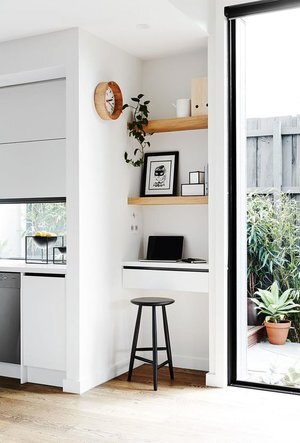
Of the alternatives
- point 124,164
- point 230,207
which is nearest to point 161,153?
point 124,164

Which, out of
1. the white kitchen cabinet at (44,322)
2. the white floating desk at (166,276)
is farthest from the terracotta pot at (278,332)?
the white kitchen cabinet at (44,322)

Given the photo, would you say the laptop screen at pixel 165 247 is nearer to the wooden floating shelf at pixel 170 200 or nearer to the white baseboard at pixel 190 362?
the wooden floating shelf at pixel 170 200

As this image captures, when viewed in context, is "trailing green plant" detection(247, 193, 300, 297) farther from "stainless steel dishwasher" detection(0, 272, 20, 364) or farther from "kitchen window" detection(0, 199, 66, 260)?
"stainless steel dishwasher" detection(0, 272, 20, 364)

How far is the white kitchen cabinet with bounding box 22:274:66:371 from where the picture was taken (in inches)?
166

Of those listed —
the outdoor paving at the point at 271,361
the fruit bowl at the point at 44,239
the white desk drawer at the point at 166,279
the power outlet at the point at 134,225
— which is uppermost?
the power outlet at the point at 134,225

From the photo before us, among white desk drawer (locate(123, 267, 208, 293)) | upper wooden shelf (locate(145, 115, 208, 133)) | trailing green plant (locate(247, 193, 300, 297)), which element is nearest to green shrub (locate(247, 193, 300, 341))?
trailing green plant (locate(247, 193, 300, 297))

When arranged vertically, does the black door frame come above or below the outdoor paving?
above

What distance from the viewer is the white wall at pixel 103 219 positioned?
420 centimetres

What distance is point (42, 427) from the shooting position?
11.4 feet

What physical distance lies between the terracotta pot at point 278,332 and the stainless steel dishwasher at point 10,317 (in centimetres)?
192

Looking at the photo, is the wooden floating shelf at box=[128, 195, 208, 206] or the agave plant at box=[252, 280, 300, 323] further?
the wooden floating shelf at box=[128, 195, 208, 206]

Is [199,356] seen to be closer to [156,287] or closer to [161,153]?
[156,287]

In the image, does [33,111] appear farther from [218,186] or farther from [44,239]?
[218,186]

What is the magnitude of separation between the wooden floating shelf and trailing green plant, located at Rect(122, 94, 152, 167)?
30cm
